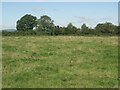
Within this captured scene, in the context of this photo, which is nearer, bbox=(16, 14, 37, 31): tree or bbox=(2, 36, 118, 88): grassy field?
bbox=(2, 36, 118, 88): grassy field

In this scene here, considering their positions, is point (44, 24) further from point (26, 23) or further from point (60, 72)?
point (60, 72)

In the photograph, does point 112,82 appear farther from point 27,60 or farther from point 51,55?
point 51,55

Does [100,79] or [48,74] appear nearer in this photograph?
[100,79]

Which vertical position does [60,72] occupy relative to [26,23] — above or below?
below

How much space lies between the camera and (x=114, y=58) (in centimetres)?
1524

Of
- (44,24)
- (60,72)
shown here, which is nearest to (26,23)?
(44,24)

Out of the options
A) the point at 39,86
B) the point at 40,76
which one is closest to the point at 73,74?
the point at 40,76

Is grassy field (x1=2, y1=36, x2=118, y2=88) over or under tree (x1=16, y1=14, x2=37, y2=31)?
under

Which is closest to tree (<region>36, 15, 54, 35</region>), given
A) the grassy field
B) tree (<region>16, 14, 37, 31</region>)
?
tree (<region>16, 14, 37, 31</region>)

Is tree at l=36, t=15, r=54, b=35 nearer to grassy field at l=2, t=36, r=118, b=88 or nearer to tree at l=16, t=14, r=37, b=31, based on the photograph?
tree at l=16, t=14, r=37, b=31

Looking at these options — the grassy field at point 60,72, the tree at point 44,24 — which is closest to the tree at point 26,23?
the tree at point 44,24

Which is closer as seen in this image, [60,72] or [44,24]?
[60,72]

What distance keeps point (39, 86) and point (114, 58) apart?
722 centimetres

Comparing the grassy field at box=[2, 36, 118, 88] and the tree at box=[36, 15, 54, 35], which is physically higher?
the tree at box=[36, 15, 54, 35]
